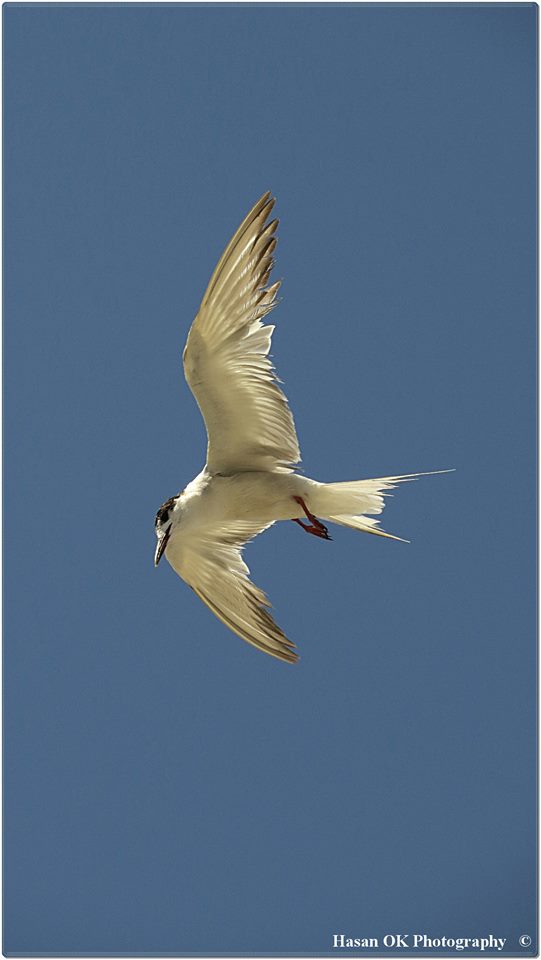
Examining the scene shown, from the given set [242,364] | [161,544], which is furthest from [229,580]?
[242,364]

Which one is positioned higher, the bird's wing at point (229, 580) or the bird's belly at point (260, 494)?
the bird's belly at point (260, 494)

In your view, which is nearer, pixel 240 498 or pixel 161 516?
pixel 240 498

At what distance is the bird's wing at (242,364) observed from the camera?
7516 millimetres

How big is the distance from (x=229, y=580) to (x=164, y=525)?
2.46 feet

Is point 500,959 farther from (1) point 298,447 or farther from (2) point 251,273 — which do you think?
(2) point 251,273

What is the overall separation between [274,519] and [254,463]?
34 centimetres

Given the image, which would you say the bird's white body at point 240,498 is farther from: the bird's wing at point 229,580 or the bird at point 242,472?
the bird's wing at point 229,580

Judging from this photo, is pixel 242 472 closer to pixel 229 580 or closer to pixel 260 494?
pixel 260 494

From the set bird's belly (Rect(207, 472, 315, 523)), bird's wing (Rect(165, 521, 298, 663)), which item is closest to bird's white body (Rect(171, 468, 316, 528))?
bird's belly (Rect(207, 472, 315, 523))

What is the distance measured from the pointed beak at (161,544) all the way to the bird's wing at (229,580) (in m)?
0.33

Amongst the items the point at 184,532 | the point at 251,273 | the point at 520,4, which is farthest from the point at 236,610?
the point at 520,4

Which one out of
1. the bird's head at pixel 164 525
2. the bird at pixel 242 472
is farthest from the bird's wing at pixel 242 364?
the bird's head at pixel 164 525

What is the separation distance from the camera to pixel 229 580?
879cm

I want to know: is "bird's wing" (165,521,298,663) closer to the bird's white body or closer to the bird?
the bird
